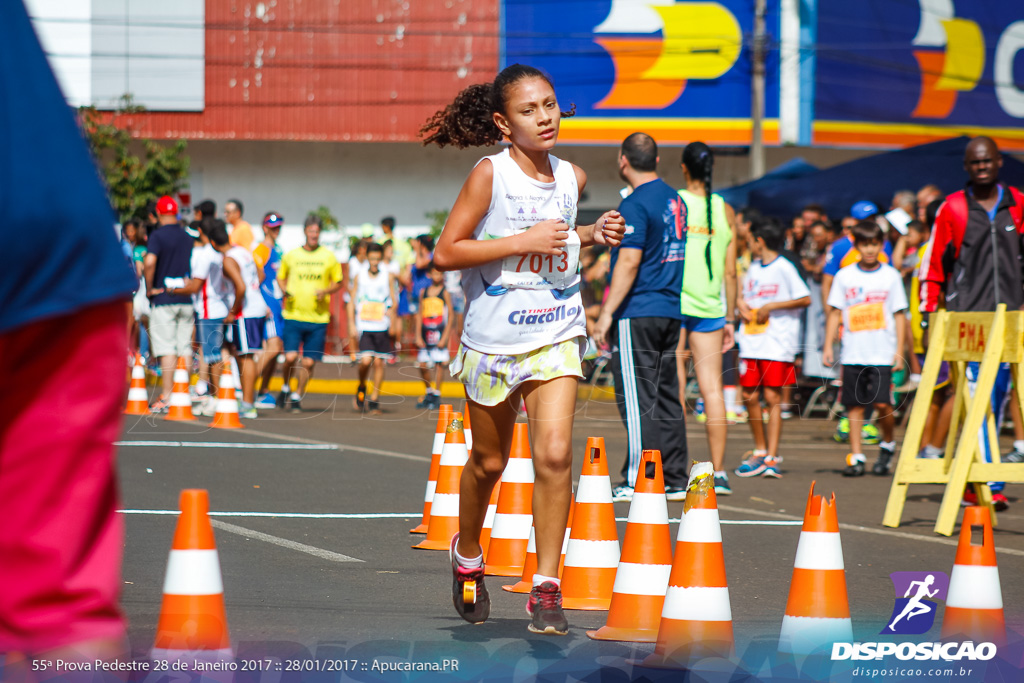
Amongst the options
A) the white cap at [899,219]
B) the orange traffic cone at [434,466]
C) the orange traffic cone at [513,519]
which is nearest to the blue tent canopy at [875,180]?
the white cap at [899,219]

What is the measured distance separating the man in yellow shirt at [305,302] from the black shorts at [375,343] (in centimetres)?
63

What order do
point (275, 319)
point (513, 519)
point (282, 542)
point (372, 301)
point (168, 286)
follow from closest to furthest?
point (513, 519), point (282, 542), point (168, 286), point (275, 319), point (372, 301)

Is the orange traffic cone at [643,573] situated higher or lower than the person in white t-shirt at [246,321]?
lower

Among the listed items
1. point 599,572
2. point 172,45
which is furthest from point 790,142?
point 599,572

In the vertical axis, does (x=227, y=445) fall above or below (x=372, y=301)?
below

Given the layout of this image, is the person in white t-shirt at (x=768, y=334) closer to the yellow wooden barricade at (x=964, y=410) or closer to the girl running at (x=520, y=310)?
the yellow wooden barricade at (x=964, y=410)

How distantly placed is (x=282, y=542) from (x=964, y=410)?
4156 mm

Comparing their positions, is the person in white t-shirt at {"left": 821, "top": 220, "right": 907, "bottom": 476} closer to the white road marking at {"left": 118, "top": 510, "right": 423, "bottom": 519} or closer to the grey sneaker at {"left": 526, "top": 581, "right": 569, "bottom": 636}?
the white road marking at {"left": 118, "top": 510, "right": 423, "bottom": 519}

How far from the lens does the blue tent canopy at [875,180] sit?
54.1 feet

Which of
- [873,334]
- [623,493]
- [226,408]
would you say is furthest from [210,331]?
[873,334]

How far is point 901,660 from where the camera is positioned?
4211 mm

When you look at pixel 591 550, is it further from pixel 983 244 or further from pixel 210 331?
pixel 210 331

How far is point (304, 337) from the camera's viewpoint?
572 inches

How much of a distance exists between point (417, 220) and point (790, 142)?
9587mm
